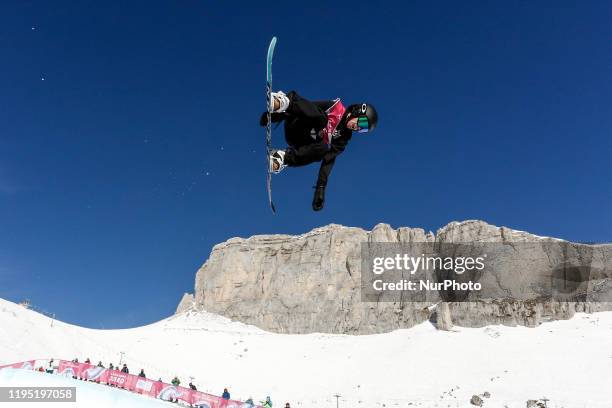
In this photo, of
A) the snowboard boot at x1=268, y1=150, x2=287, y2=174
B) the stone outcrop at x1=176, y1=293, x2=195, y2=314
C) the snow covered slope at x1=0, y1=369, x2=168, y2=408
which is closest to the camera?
the snowboard boot at x1=268, y1=150, x2=287, y2=174

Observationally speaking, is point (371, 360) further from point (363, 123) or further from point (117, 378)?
point (363, 123)

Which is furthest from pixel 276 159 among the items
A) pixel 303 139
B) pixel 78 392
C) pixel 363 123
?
pixel 78 392

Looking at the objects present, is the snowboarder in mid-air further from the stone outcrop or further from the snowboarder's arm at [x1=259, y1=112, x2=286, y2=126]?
the stone outcrop

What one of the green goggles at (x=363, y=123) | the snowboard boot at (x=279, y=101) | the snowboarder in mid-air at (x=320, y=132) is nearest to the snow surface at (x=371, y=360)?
the snowboarder in mid-air at (x=320, y=132)

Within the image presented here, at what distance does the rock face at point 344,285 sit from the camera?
60.8m

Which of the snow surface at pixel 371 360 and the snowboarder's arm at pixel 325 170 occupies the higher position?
the snowboarder's arm at pixel 325 170

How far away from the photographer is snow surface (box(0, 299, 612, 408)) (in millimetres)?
40250

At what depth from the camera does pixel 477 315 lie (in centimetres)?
6081

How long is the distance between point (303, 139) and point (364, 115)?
0.96 m

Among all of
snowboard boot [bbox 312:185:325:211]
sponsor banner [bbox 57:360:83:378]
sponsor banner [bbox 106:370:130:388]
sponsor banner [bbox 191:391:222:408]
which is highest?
snowboard boot [bbox 312:185:325:211]

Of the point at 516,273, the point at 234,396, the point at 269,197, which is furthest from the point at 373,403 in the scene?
the point at 269,197

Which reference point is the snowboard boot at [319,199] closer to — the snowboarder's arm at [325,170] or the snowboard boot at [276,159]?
the snowboarder's arm at [325,170]

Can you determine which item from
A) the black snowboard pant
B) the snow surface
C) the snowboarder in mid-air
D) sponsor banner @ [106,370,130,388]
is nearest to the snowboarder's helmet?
the snowboarder in mid-air

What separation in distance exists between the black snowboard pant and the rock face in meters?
56.1
